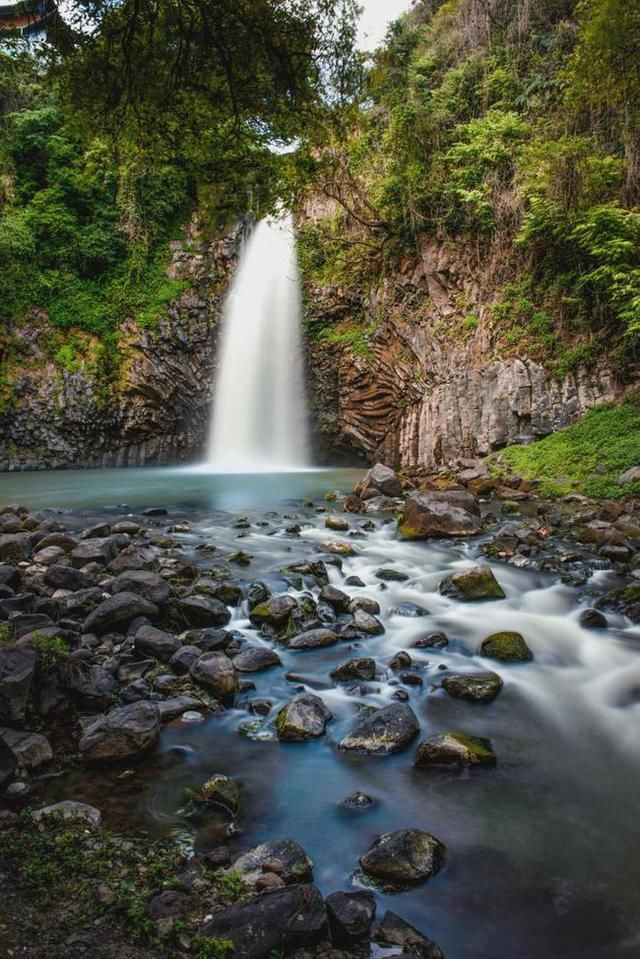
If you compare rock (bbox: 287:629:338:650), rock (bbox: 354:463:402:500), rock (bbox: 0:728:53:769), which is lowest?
rock (bbox: 0:728:53:769)

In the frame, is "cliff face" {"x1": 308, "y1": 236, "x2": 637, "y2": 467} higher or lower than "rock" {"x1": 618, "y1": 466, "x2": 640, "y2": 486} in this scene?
higher

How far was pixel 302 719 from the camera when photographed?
3.91m

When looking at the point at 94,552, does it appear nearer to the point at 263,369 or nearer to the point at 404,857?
the point at 404,857

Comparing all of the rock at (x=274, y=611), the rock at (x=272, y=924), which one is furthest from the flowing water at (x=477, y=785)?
the rock at (x=272, y=924)

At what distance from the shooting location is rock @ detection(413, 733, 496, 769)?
355 centimetres

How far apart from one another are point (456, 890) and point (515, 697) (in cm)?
211

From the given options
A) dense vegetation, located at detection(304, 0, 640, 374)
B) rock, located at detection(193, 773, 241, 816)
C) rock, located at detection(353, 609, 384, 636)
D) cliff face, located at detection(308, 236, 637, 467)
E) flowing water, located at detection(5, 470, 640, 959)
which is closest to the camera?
flowing water, located at detection(5, 470, 640, 959)

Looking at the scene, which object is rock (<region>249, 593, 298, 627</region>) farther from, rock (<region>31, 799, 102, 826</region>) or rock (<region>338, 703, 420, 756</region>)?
rock (<region>31, 799, 102, 826</region>)

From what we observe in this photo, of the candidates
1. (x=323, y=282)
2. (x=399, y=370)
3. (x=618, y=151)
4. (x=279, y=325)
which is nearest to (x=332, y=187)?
(x=323, y=282)

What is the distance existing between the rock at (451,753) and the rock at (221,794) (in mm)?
1139

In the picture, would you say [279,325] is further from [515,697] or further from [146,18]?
[515,697]

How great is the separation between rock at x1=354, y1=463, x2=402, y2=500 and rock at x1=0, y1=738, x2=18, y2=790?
9.82 meters

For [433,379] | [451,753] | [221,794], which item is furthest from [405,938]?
[433,379]

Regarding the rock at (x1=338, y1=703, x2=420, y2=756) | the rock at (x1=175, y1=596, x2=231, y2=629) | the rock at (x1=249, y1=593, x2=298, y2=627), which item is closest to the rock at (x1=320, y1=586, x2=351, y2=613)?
the rock at (x1=249, y1=593, x2=298, y2=627)
